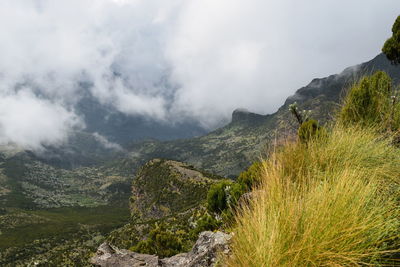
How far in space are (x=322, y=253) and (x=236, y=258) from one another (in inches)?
40.4

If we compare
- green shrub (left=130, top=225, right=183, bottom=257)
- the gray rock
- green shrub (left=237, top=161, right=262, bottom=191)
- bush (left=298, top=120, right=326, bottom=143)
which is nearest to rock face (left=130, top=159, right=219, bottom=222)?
green shrub (left=130, top=225, right=183, bottom=257)

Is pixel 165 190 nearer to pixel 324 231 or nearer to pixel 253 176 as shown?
pixel 253 176

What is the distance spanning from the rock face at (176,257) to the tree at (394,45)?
1127 cm

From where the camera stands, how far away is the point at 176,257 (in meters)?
7.07

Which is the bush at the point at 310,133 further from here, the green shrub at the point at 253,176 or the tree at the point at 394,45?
the tree at the point at 394,45

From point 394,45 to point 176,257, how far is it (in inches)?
469

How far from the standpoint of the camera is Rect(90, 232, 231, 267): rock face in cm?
495

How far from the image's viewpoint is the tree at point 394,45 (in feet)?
36.7

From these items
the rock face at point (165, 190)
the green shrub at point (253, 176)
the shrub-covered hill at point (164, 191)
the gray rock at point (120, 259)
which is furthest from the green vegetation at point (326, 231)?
the rock face at point (165, 190)

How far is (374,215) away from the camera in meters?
2.45

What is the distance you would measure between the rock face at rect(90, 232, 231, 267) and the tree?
11.3 meters

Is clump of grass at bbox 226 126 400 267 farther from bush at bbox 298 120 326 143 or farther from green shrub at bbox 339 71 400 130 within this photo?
green shrub at bbox 339 71 400 130

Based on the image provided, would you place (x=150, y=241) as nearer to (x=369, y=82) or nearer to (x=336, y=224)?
(x=369, y=82)

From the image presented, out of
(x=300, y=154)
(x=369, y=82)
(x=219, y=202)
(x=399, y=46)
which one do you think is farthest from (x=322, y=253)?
(x=219, y=202)
